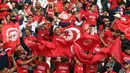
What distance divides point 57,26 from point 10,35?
4.95 feet

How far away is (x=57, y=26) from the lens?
1483cm

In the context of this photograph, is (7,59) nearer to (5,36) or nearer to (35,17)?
(5,36)

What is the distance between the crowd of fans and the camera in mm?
12734

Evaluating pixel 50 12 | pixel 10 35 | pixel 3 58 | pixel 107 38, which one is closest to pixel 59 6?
pixel 50 12

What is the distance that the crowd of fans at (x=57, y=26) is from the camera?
1273 cm

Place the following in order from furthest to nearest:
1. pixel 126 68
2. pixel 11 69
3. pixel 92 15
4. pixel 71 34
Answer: pixel 92 15 < pixel 71 34 < pixel 11 69 < pixel 126 68

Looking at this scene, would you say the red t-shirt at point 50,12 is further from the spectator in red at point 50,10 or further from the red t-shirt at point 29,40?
the red t-shirt at point 29,40

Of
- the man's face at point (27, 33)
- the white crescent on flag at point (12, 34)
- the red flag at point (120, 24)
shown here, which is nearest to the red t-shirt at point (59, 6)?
the red flag at point (120, 24)

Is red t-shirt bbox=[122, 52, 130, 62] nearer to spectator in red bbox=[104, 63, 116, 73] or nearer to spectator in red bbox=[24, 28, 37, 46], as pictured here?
spectator in red bbox=[104, 63, 116, 73]

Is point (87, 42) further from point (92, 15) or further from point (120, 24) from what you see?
point (92, 15)

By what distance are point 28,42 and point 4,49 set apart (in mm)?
926

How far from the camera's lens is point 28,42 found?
45.9 ft

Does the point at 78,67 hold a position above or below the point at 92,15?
below

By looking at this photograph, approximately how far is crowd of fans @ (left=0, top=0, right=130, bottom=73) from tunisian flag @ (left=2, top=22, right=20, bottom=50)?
0.18 meters
